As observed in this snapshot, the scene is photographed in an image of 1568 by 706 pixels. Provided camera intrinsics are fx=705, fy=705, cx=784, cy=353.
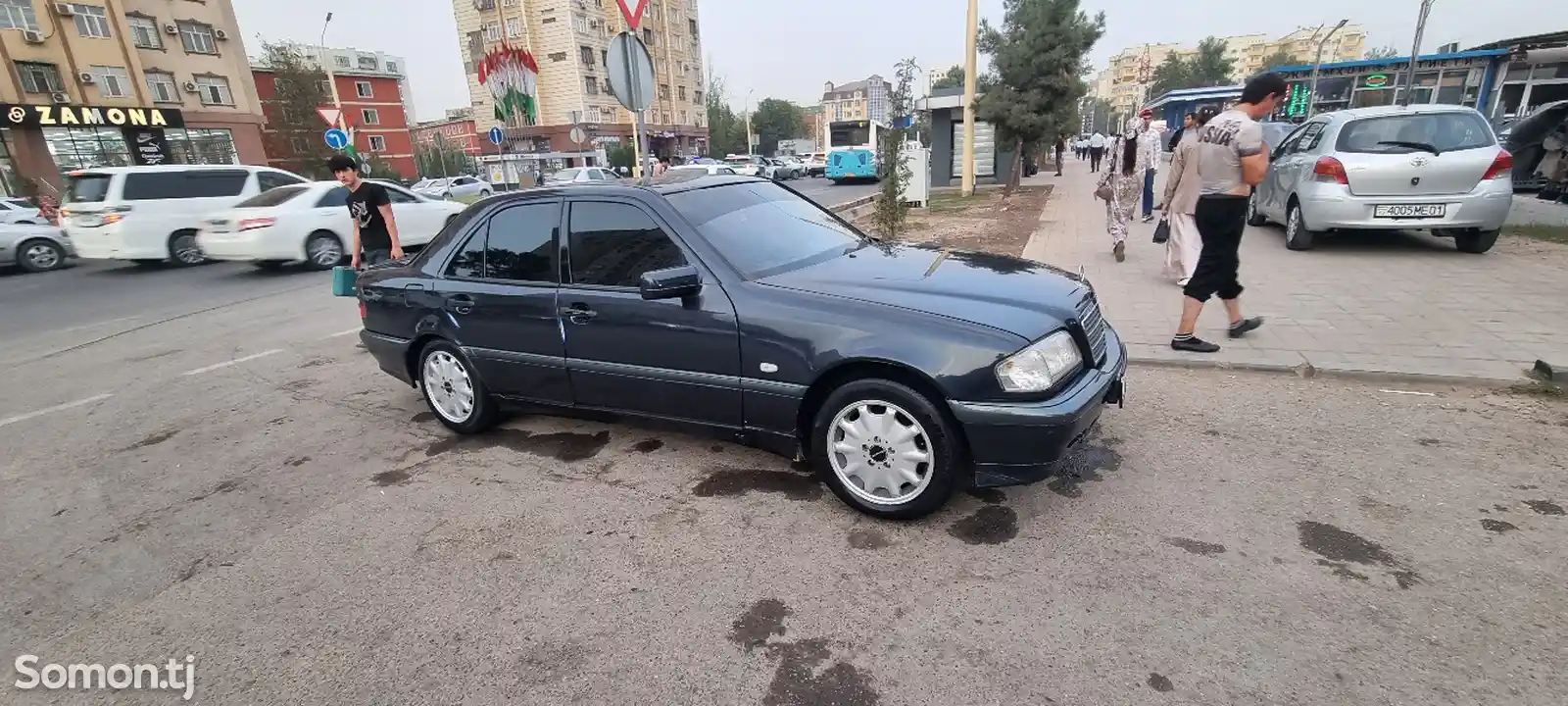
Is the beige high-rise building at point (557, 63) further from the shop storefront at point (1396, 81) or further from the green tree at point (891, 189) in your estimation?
the green tree at point (891, 189)

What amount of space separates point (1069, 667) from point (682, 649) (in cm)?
124

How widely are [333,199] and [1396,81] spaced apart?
51.0 m

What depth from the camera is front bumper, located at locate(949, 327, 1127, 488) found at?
2.76m

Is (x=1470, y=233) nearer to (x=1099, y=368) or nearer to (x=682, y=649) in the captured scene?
(x=1099, y=368)

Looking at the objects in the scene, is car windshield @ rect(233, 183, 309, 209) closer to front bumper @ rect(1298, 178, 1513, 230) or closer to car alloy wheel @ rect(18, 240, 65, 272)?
car alloy wheel @ rect(18, 240, 65, 272)

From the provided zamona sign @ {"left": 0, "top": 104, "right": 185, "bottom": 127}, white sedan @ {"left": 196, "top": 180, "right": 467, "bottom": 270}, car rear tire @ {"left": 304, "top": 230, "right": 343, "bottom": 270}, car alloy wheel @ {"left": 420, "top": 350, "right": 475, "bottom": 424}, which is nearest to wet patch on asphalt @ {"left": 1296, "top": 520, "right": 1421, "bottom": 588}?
car alloy wheel @ {"left": 420, "top": 350, "right": 475, "bottom": 424}

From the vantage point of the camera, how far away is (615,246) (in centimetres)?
362

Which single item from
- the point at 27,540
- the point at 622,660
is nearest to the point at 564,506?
the point at 622,660

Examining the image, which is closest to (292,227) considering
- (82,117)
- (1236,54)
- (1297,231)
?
(1297,231)

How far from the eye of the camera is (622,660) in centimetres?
232

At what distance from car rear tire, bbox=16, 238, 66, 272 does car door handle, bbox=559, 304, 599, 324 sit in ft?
53.0

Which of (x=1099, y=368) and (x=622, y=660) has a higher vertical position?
(x=1099, y=368)

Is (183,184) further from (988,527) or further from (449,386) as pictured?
(988,527)

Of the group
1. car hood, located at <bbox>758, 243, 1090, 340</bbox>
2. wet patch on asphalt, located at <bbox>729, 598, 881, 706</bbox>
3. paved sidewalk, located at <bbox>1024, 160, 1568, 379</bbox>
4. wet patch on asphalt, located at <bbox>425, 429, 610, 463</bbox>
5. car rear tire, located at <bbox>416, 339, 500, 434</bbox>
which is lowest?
wet patch on asphalt, located at <bbox>425, 429, 610, 463</bbox>
